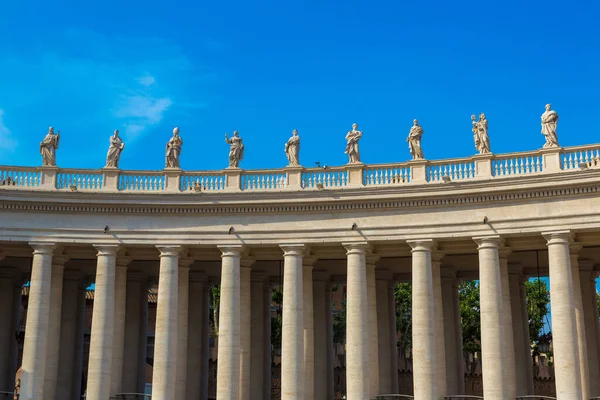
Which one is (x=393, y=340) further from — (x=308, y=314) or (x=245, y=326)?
(x=245, y=326)

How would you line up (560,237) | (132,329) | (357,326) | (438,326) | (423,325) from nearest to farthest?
(560,237), (423,325), (357,326), (438,326), (132,329)

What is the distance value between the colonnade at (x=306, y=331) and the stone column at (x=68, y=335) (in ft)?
0.43

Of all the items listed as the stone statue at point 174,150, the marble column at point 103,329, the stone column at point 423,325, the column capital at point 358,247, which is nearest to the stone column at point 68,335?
the marble column at point 103,329

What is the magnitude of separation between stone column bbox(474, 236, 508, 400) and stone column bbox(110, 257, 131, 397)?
29507 millimetres

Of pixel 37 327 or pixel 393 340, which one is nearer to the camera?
pixel 37 327

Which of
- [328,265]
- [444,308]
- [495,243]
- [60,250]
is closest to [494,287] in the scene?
[495,243]

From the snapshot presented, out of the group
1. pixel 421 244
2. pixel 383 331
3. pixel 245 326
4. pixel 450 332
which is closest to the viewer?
pixel 421 244

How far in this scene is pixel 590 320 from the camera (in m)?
71.8

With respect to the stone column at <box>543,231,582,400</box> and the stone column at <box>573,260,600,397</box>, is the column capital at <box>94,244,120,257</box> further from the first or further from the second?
the stone column at <box>573,260,600,397</box>

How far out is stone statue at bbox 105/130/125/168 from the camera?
74.7 m

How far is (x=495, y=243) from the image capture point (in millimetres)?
65875

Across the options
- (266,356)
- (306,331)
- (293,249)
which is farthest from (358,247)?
(266,356)

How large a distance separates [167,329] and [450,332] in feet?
82.1

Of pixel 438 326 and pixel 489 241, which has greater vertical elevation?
pixel 489 241
